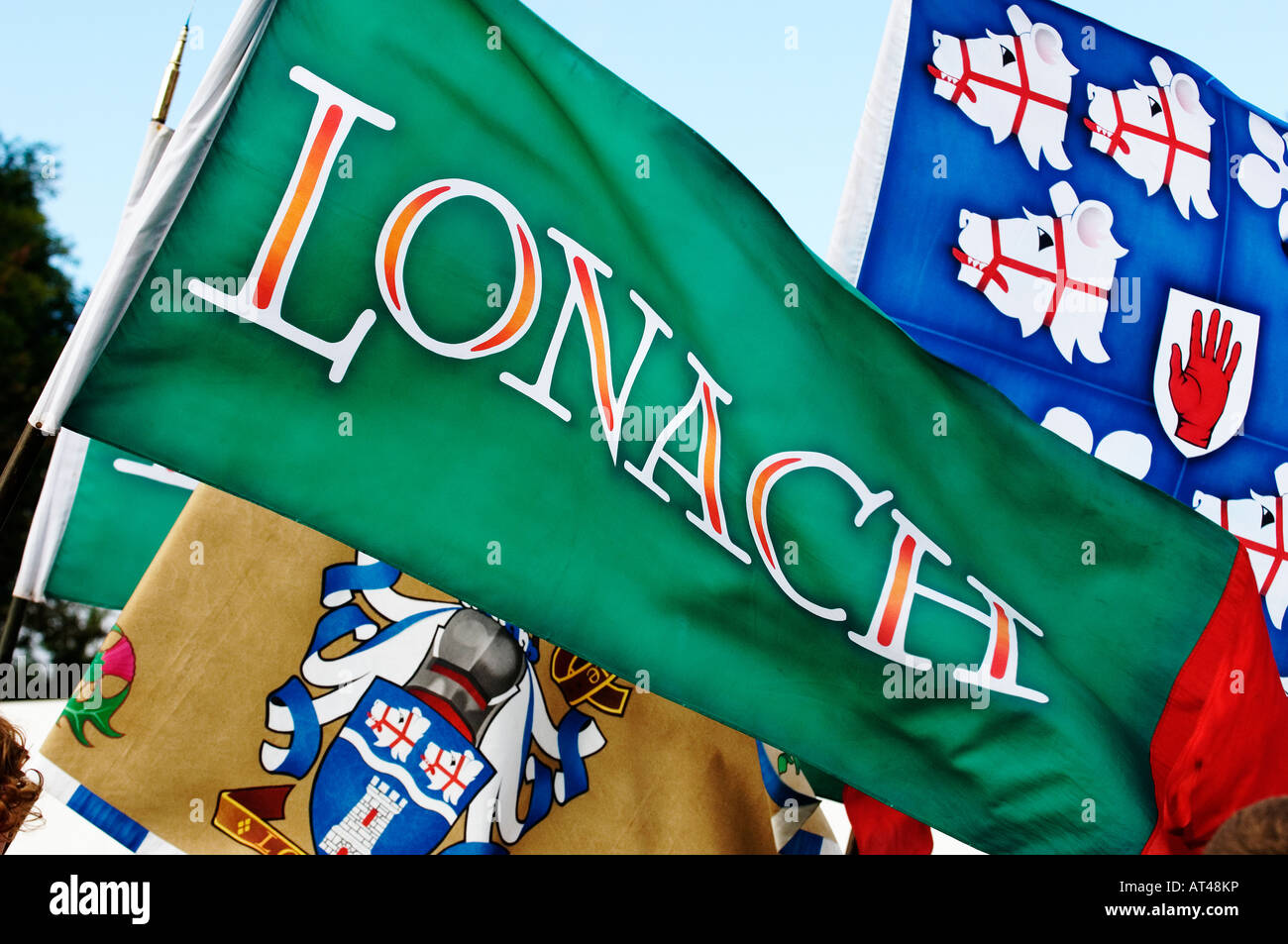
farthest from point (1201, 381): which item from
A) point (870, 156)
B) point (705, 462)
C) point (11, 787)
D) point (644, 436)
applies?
point (11, 787)

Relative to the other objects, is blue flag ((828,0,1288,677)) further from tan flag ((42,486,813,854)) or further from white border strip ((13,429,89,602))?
white border strip ((13,429,89,602))

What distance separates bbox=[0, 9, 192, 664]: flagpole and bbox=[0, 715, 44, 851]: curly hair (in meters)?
0.41

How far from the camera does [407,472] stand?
2.83 m

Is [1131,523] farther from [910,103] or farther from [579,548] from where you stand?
[910,103]

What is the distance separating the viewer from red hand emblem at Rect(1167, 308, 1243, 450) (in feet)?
20.7

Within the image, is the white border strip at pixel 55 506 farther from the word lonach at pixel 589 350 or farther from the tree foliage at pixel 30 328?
the tree foliage at pixel 30 328

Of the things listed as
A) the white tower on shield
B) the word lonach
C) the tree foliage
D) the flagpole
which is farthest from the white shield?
the tree foliage

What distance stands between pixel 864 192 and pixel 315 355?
375 cm

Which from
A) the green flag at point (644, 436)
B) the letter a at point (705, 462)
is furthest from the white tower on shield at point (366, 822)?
the letter a at point (705, 462)

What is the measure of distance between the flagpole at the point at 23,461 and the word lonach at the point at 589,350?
474 mm

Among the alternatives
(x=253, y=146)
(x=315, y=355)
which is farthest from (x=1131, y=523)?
(x=253, y=146)

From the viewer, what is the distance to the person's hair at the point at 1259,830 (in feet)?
6.81

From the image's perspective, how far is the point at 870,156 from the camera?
5746 millimetres

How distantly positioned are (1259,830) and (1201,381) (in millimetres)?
4879
